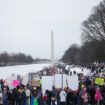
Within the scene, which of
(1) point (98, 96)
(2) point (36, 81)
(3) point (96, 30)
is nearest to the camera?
(1) point (98, 96)

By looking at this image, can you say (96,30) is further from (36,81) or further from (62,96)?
(62,96)

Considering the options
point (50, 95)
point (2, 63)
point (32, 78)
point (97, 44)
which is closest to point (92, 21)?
point (97, 44)

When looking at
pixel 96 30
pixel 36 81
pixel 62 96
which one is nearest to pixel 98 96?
pixel 62 96

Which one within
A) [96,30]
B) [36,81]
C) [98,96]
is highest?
[96,30]

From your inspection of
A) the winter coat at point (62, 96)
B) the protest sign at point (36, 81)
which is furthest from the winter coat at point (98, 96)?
the protest sign at point (36, 81)

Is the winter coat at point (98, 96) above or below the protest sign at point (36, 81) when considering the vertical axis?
below

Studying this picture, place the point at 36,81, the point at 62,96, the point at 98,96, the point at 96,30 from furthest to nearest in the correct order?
the point at 96,30 < the point at 36,81 < the point at 98,96 < the point at 62,96

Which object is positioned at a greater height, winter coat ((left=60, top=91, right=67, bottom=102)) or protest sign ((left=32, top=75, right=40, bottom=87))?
protest sign ((left=32, top=75, right=40, bottom=87))

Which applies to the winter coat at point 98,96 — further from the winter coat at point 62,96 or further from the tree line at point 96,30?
the tree line at point 96,30

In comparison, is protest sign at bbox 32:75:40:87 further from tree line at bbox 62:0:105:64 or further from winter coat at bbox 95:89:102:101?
tree line at bbox 62:0:105:64

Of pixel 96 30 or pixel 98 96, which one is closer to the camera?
pixel 98 96

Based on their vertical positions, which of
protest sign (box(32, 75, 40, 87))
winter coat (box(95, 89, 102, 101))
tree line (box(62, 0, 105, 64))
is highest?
tree line (box(62, 0, 105, 64))

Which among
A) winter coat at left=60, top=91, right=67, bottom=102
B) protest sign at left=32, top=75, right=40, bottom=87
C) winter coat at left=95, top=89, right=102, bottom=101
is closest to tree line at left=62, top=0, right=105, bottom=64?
protest sign at left=32, top=75, right=40, bottom=87

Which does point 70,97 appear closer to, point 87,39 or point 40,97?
point 40,97
